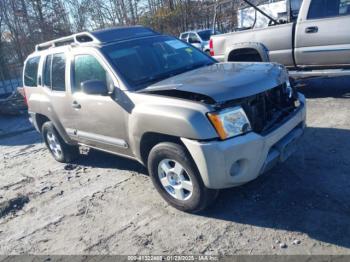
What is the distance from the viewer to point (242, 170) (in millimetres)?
3264

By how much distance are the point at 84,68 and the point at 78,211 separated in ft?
5.95

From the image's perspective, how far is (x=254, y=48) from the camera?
6934 millimetres

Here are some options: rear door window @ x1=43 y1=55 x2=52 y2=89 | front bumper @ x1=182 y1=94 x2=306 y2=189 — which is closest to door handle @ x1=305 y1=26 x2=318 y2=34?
front bumper @ x1=182 y1=94 x2=306 y2=189

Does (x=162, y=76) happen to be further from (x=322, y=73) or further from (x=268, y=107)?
(x=322, y=73)

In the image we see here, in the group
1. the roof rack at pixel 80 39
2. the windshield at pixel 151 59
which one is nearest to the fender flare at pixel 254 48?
the windshield at pixel 151 59

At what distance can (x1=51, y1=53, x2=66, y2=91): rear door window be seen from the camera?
5039mm

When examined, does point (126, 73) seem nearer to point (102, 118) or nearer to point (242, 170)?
point (102, 118)

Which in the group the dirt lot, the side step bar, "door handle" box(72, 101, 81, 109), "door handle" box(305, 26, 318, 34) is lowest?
the dirt lot

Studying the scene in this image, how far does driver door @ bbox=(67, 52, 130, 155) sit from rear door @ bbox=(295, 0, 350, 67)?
4.13m

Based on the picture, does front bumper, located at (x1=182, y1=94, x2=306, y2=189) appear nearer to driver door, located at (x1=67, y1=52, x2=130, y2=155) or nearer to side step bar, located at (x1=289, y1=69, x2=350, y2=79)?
driver door, located at (x1=67, y1=52, x2=130, y2=155)

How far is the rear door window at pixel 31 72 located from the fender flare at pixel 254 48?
12.3 ft

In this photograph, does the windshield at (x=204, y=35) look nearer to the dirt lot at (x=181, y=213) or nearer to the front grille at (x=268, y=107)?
the dirt lot at (x=181, y=213)

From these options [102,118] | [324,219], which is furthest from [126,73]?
[324,219]

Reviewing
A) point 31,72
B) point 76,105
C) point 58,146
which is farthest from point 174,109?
point 31,72
